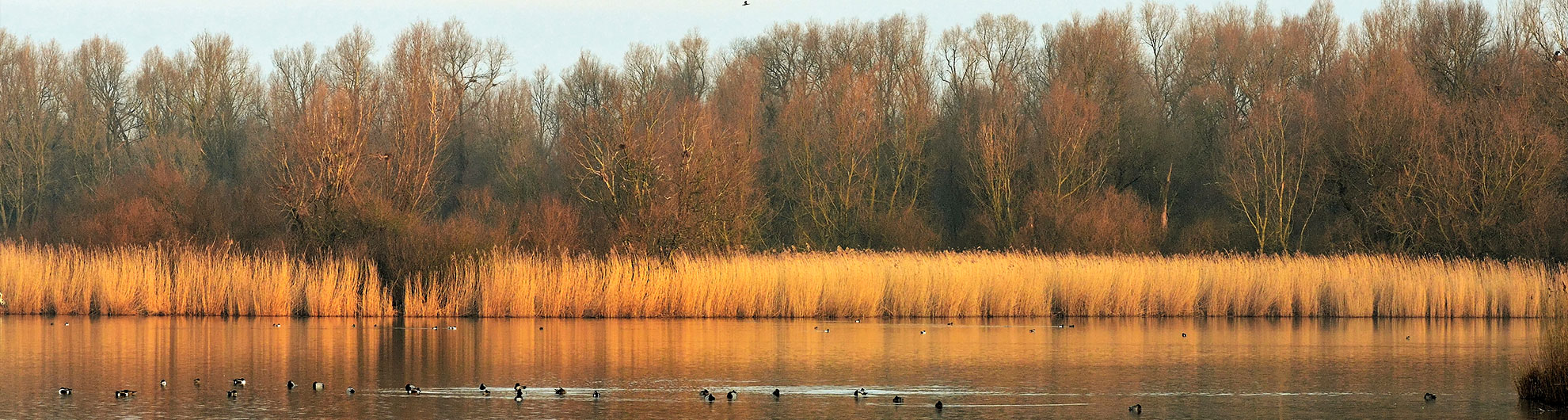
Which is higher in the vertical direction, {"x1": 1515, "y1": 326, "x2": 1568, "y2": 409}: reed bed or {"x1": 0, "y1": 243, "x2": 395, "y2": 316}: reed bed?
{"x1": 0, "y1": 243, "x2": 395, "y2": 316}: reed bed

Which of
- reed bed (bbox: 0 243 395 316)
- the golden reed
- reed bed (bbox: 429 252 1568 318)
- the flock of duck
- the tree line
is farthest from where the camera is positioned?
the tree line

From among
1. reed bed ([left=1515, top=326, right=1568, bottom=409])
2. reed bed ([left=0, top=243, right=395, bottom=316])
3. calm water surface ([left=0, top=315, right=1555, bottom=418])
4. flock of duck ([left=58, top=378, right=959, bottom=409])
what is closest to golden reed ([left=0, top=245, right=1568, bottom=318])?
reed bed ([left=0, top=243, right=395, bottom=316])

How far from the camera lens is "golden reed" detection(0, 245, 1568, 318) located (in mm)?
24422

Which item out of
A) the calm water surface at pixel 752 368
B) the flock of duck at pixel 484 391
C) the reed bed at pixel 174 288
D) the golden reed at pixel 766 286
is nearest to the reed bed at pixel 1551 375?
the calm water surface at pixel 752 368

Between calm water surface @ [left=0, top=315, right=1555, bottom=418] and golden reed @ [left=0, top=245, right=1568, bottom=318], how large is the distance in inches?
65.3

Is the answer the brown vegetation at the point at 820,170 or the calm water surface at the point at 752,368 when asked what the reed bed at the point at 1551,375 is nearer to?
the calm water surface at the point at 752,368

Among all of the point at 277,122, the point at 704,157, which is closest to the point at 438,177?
the point at 277,122

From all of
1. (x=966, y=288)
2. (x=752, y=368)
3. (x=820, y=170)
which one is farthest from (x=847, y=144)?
(x=752, y=368)

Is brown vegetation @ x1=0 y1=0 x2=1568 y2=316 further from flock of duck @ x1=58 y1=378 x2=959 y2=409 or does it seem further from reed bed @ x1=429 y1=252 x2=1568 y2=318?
flock of duck @ x1=58 y1=378 x2=959 y2=409

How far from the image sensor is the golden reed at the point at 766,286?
80.1ft

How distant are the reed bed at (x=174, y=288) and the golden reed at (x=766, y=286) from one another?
0.08ft

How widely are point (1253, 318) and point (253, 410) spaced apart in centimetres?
1894

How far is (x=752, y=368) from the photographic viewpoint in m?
14.6

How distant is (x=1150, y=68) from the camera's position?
56.7 meters
